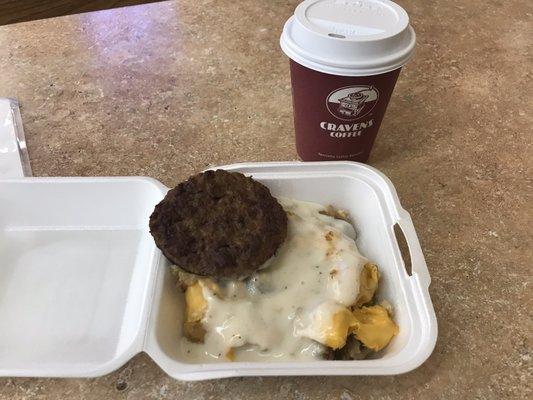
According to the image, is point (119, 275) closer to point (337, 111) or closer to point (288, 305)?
point (288, 305)

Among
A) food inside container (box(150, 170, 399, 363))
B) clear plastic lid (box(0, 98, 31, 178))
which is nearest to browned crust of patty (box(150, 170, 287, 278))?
food inside container (box(150, 170, 399, 363))

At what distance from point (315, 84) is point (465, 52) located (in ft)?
2.34

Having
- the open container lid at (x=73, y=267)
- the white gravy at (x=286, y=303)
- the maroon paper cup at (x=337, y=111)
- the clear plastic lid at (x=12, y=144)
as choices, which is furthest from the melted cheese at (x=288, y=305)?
the clear plastic lid at (x=12, y=144)

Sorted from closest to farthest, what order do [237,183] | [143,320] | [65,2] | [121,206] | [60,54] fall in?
[143,320]
[237,183]
[121,206]
[60,54]
[65,2]

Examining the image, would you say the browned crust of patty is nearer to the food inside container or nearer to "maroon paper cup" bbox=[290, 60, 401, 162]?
the food inside container

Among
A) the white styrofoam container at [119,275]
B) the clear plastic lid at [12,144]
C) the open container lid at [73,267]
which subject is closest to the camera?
the white styrofoam container at [119,275]

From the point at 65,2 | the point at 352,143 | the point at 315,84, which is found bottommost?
the point at 65,2

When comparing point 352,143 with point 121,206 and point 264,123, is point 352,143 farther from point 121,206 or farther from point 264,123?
point 121,206

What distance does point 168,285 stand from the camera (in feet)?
2.60

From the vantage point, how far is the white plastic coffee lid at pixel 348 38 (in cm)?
84

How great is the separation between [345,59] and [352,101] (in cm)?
9

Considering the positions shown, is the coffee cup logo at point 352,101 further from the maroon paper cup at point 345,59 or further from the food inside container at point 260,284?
the food inside container at point 260,284

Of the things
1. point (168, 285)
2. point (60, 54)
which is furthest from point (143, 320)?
point (60, 54)

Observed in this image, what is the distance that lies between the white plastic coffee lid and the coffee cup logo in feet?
0.14
